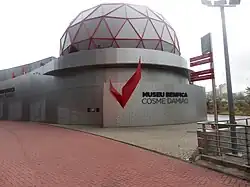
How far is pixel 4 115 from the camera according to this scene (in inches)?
1302

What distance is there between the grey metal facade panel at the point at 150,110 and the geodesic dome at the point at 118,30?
5.36 meters

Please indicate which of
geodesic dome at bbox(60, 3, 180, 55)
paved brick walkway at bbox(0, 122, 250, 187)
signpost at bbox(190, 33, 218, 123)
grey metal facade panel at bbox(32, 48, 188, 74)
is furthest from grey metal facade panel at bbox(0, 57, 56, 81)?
signpost at bbox(190, 33, 218, 123)

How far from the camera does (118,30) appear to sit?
23.4 m

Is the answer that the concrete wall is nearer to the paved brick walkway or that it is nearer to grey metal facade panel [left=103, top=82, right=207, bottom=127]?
grey metal facade panel [left=103, top=82, right=207, bottom=127]

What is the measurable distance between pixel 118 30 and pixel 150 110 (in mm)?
8928

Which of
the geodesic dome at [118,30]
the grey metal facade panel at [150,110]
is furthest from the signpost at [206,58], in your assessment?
the geodesic dome at [118,30]

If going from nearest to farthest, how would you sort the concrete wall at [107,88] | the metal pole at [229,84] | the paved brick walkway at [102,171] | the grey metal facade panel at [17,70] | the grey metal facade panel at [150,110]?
the paved brick walkway at [102,171] < the metal pole at [229,84] < the grey metal facade panel at [150,110] < the concrete wall at [107,88] < the grey metal facade panel at [17,70]

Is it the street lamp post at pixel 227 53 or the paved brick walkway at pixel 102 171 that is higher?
the street lamp post at pixel 227 53

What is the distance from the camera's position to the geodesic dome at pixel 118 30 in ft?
76.6

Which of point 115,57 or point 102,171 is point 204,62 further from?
point 115,57

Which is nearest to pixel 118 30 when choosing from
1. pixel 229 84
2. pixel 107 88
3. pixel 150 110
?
pixel 107 88

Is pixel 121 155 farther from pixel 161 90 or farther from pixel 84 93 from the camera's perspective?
pixel 84 93

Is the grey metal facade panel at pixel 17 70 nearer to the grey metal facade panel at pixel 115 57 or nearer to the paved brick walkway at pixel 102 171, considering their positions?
the grey metal facade panel at pixel 115 57

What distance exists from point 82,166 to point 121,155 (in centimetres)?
177
